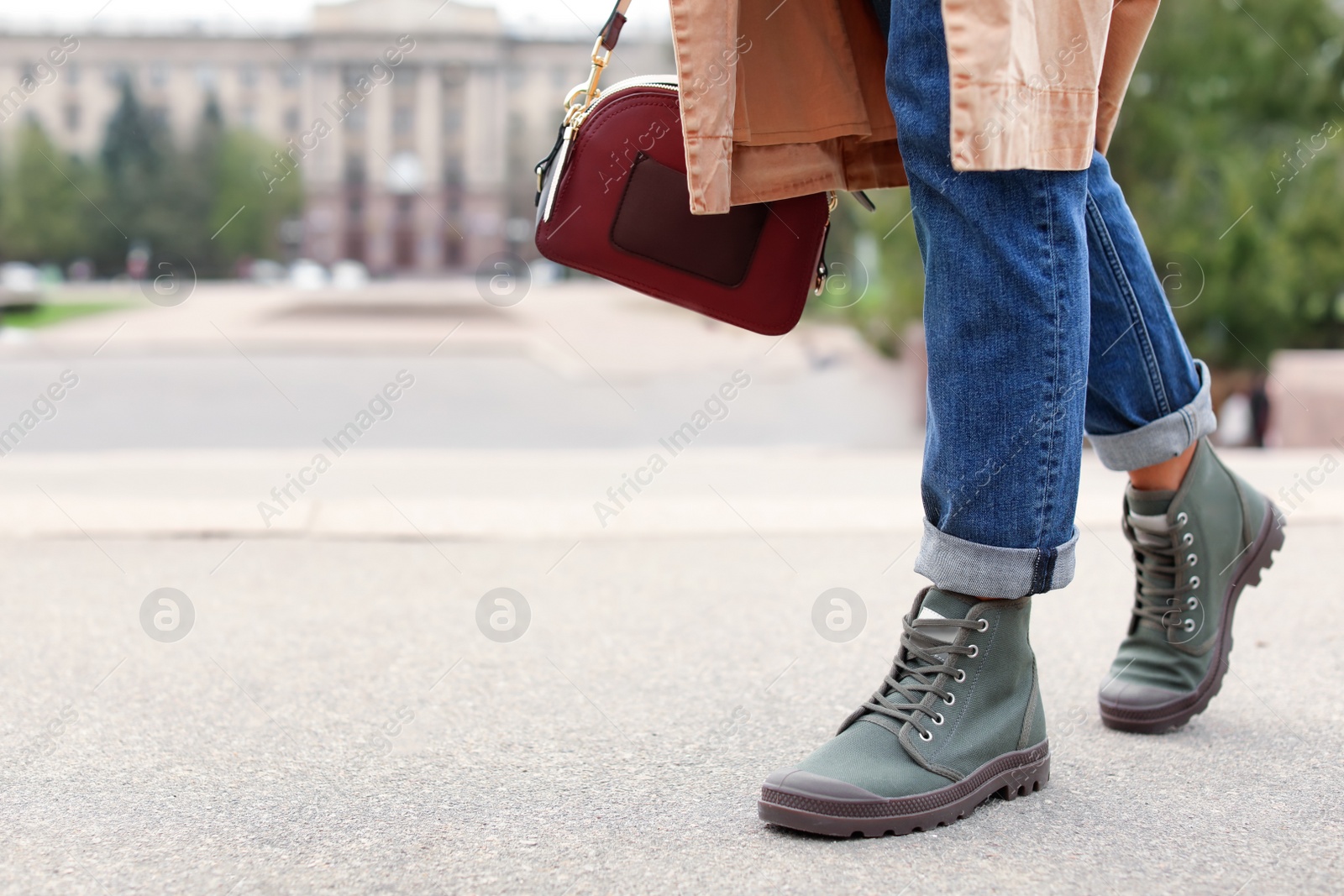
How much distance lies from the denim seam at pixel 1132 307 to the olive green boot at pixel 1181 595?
0.10 m

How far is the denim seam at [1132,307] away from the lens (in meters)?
1.10

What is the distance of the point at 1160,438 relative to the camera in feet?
3.76

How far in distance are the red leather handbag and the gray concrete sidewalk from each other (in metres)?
0.43

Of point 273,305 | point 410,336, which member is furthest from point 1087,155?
point 273,305

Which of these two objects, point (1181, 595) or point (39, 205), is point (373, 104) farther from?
point (1181, 595)

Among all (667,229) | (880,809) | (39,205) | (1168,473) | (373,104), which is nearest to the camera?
(880,809)

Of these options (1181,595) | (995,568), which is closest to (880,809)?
(995,568)

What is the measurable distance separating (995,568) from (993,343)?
0.58ft

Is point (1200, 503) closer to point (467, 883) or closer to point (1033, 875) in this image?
point (1033, 875)

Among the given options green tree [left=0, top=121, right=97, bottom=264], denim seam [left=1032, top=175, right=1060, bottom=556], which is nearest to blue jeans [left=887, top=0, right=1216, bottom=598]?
denim seam [left=1032, top=175, right=1060, bottom=556]

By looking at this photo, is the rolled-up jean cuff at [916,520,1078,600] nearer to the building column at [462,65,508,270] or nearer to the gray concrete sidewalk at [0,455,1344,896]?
the gray concrete sidewalk at [0,455,1344,896]

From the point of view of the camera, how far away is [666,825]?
0.91 metres

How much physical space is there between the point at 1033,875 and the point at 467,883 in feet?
1.27

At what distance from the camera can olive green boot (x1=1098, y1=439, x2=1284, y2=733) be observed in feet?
3.88
